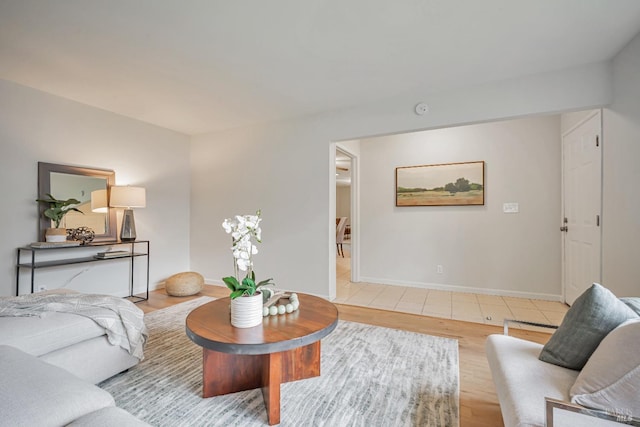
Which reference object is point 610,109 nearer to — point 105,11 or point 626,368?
point 626,368

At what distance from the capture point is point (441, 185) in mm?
4230

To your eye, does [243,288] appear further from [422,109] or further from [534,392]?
[422,109]

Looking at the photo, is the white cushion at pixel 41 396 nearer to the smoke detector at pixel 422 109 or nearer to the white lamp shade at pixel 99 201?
the white lamp shade at pixel 99 201

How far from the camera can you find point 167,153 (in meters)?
4.42

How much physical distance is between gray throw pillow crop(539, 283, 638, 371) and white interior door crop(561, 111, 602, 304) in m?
1.87

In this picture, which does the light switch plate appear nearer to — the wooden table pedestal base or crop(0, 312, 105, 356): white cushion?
the wooden table pedestal base

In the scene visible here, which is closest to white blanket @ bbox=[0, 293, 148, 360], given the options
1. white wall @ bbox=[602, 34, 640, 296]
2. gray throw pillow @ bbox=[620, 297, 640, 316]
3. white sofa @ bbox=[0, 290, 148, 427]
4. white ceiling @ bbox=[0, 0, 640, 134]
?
white sofa @ bbox=[0, 290, 148, 427]

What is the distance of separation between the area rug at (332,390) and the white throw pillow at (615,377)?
2.47 feet

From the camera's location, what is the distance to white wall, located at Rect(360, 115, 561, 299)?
12.0 feet

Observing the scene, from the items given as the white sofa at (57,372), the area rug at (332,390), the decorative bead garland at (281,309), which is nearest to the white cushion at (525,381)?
the area rug at (332,390)

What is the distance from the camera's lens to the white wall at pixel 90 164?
2.91 meters

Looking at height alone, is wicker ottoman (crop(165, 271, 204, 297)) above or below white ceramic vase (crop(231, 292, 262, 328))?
below

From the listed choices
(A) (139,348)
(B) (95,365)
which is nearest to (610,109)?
(A) (139,348)

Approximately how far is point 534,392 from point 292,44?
256 cm
